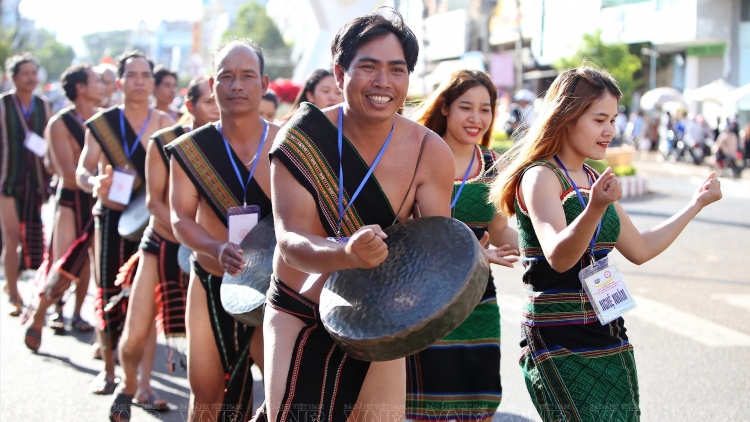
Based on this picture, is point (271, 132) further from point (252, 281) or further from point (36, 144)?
point (36, 144)

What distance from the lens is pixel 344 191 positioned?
3.05 metres

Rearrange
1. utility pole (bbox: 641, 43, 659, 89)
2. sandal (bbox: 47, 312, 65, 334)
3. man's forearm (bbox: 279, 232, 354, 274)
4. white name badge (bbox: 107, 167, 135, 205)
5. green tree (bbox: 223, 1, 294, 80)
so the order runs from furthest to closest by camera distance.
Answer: green tree (bbox: 223, 1, 294, 80)
utility pole (bbox: 641, 43, 659, 89)
sandal (bbox: 47, 312, 65, 334)
white name badge (bbox: 107, 167, 135, 205)
man's forearm (bbox: 279, 232, 354, 274)

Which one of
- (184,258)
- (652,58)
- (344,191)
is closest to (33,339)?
(184,258)

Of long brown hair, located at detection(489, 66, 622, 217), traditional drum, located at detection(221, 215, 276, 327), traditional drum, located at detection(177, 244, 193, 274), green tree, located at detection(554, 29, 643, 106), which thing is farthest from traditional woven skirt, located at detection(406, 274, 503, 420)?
green tree, located at detection(554, 29, 643, 106)

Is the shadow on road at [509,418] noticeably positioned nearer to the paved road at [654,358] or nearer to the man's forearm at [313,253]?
the paved road at [654,358]

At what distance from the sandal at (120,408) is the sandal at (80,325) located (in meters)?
2.99

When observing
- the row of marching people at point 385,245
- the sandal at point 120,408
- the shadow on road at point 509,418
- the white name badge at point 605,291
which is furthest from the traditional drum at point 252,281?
the shadow on road at point 509,418

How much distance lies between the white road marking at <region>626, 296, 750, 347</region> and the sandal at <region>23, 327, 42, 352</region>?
198 inches

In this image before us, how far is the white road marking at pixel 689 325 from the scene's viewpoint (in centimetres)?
698

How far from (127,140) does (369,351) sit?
13.4 feet

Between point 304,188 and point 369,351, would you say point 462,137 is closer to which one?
point 304,188

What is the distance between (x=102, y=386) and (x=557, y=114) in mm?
3810

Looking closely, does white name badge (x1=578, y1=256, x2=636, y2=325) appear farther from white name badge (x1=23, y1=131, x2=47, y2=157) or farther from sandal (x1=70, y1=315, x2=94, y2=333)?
white name badge (x1=23, y1=131, x2=47, y2=157)

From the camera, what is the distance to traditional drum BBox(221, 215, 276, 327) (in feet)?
11.9
